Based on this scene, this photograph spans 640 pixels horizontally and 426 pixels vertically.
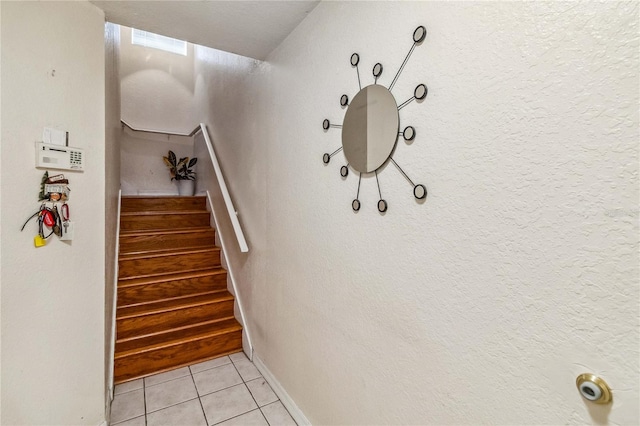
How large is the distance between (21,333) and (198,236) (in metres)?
1.82

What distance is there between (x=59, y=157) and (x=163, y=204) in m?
2.11

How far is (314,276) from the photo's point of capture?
1487mm

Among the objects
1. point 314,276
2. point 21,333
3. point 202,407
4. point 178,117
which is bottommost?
point 202,407

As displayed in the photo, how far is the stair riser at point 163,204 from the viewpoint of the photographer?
3.15 meters

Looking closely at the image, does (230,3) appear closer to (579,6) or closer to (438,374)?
(579,6)

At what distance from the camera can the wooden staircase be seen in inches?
85.0

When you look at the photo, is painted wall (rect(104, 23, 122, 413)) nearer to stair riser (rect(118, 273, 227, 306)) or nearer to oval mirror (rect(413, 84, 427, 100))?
stair riser (rect(118, 273, 227, 306))

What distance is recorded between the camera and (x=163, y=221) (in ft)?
10.1

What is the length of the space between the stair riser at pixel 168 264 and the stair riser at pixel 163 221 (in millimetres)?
511

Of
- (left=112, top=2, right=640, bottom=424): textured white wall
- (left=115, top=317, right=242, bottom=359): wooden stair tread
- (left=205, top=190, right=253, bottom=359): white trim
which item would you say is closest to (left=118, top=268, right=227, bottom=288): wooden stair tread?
(left=205, top=190, right=253, bottom=359): white trim

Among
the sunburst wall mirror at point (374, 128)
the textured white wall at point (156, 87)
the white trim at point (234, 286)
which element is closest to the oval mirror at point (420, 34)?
the sunburst wall mirror at point (374, 128)

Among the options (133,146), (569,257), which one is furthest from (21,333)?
(133,146)

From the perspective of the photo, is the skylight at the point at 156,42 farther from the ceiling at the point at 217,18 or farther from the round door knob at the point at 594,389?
the round door knob at the point at 594,389

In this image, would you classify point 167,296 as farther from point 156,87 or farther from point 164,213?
point 156,87
